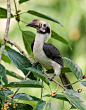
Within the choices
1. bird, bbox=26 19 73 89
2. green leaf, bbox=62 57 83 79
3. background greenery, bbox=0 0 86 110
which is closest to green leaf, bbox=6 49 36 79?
green leaf, bbox=62 57 83 79

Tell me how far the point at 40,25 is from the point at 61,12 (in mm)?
4061

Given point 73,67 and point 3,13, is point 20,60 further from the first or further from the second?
point 3,13

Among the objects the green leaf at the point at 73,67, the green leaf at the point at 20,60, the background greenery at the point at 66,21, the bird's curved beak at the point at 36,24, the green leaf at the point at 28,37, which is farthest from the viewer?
the background greenery at the point at 66,21

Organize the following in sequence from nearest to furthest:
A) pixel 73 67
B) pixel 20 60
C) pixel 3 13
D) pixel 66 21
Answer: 1. pixel 73 67
2. pixel 20 60
3. pixel 3 13
4. pixel 66 21

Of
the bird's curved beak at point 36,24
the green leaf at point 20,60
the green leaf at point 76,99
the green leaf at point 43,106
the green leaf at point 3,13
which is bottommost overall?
the green leaf at point 43,106

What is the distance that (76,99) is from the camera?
3.82 ft

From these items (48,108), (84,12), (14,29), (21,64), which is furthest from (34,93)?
(48,108)

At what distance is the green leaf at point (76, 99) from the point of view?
1.12 m

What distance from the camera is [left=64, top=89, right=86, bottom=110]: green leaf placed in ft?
3.68

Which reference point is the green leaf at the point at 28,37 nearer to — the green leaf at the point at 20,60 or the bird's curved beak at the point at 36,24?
the bird's curved beak at the point at 36,24

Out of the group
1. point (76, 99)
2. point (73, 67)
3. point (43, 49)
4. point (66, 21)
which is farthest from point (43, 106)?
point (66, 21)

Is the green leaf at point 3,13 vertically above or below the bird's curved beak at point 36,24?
above

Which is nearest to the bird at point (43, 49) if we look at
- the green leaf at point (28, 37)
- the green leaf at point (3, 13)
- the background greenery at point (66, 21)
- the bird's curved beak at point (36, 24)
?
the bird's curved beak at point (36, 24)

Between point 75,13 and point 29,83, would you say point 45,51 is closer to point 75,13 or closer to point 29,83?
point 29,83
